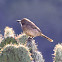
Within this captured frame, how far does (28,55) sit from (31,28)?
1.23m

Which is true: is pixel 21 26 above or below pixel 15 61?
above

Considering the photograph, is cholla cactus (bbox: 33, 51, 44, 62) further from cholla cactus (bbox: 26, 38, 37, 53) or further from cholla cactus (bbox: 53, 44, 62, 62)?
cholla cactus (bbox: 53, 44, 62, 62)

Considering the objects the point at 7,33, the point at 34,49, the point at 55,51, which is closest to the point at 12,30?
the point at 7,33

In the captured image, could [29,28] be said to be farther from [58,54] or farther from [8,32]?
[58,54]

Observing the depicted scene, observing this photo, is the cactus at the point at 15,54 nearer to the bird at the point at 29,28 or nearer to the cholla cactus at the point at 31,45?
the cholla cactus at the point at 31,45

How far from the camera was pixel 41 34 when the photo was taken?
4852 millimetres

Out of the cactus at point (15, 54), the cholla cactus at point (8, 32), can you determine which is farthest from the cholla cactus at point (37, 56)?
the cactus at point (15, 54)

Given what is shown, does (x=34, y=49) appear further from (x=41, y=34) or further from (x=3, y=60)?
(x=3, y=60)

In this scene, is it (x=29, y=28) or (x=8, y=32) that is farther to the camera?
(x=8, y=32)

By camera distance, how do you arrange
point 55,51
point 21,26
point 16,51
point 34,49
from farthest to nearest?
1. point 21,26
2. point 34,49
3. point 55,51
4. point 16,51

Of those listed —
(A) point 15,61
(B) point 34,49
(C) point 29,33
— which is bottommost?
(A) point 15,61

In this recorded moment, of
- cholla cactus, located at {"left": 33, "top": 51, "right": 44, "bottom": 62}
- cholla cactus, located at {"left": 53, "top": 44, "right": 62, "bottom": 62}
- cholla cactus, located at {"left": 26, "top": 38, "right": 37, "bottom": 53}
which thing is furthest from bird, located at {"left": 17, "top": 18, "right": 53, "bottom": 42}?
cholla cactus, located at {"left": 53, "top": 44, "right": 62, "bottom": 62}

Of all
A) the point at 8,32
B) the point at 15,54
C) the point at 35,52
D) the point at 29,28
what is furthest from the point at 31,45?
the point at 15,54

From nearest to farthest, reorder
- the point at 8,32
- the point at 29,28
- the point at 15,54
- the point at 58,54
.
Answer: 1. the point at 15,54
2. the point at 58,54
3. the point at 29,28
4. the point at 8,32
